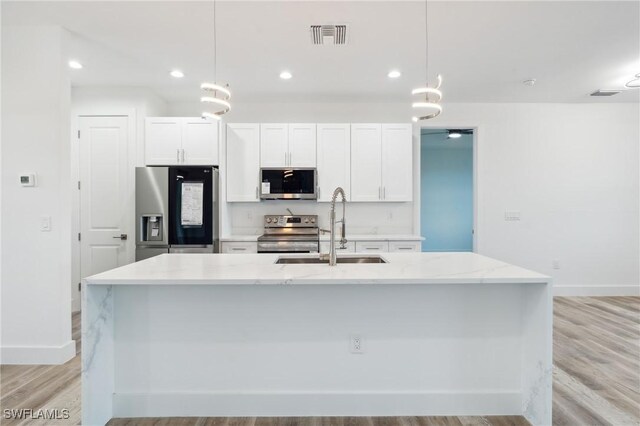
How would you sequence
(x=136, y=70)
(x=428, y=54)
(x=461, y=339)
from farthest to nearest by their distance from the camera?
(x=136, y=70) → (x=428, y=54) → (x=461, y=339)

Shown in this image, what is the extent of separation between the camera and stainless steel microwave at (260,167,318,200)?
431cm

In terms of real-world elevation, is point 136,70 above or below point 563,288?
above

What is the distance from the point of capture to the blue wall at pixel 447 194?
8.41 meters

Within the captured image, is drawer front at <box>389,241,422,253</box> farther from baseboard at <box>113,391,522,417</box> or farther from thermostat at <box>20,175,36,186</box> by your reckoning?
thermostat at <box>20,175,36,186</box>

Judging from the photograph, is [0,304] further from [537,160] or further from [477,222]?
[537,160]

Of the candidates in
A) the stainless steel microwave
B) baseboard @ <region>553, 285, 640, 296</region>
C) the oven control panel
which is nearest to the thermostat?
the stainless steel microwave

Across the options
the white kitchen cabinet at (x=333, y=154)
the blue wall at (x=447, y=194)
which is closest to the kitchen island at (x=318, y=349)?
the white kitchen cabinet at (x=333, y=154)

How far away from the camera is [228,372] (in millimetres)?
2025

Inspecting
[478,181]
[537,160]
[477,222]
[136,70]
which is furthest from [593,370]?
[136,70]

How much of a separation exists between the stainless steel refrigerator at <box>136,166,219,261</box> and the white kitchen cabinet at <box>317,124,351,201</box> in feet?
4.48

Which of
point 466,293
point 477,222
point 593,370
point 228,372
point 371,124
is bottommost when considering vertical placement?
point 593,370

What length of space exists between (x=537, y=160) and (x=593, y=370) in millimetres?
3114

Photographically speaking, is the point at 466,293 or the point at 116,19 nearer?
the point at 466,293

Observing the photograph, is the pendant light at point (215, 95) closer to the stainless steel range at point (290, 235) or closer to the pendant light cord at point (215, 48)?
the pendant light cord at point (215, 48)
